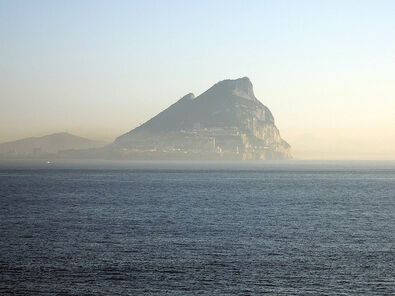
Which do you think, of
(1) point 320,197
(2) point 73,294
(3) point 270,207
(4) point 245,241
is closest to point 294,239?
(4) point 245,241

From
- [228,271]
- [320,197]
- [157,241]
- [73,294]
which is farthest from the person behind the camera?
[320,197]

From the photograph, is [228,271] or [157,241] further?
[157,241]

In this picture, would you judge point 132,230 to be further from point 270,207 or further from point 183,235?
point 270,207

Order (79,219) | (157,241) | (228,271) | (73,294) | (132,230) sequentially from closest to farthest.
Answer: (73,294) → (228,271) → (157,241) → (132,230) → (79,219)

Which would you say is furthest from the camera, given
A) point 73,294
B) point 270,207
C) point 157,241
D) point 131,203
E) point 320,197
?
point 320,197

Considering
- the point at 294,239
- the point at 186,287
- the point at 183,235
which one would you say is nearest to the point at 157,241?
the point at 183,235

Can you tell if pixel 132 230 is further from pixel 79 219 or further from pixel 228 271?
pixel 228 271

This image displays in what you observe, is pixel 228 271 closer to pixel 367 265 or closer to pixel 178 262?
pixel 178 262

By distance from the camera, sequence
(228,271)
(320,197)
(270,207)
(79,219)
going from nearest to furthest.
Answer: (228,271) → (79,219) → (270,207) → (320,197)

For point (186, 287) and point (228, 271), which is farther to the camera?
point (228, 271)
